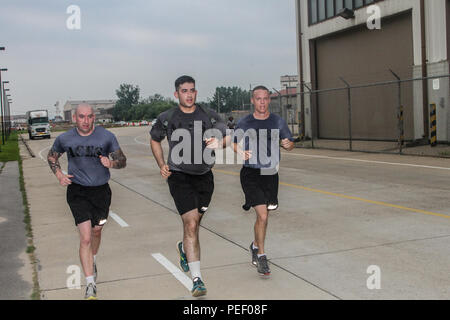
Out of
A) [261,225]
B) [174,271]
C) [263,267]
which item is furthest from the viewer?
[174,271]

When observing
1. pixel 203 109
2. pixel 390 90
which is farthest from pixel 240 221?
pixel 390 90

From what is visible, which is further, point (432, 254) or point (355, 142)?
point (355, 142)

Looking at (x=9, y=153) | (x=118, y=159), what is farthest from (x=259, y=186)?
(x=9, y=153)

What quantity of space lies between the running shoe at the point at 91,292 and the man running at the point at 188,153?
906 millimetres

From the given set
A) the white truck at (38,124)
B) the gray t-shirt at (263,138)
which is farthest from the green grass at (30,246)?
the white truck at (38,124)

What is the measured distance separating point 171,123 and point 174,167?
435mm

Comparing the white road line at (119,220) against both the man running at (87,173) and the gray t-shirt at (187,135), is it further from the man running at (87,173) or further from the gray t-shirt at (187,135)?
the gray t-shirt at (187,135)

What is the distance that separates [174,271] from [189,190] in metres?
1.15

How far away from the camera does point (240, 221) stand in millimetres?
8766

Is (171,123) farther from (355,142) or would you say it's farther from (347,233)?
(355,142)

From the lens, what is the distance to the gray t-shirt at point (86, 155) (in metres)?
5.28

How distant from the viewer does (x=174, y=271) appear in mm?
6027

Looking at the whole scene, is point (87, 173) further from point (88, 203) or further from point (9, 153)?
point (9, 153)

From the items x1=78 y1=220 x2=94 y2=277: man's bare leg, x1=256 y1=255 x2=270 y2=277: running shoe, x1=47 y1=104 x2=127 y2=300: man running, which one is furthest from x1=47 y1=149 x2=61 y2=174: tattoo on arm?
x1=256 y1=255 x2=270 y2=277: running shoe
